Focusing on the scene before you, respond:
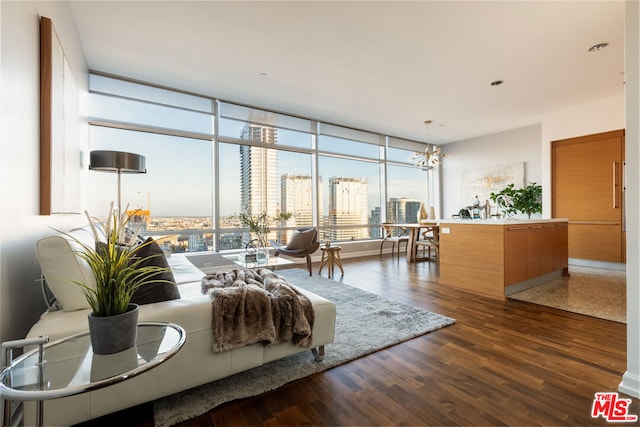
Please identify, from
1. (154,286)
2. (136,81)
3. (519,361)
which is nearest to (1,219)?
(154,286)

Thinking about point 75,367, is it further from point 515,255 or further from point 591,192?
point 591,192

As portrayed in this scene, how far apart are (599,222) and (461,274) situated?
3.32 meters

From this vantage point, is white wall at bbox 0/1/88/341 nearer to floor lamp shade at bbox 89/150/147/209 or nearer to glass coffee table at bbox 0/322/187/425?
glass coffee table at bbox 0/322/187/425

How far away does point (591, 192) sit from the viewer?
513 centimetres

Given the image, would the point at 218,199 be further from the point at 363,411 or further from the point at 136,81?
the point at 363,411

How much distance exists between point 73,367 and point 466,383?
6.28 ft

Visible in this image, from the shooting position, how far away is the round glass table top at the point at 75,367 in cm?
86

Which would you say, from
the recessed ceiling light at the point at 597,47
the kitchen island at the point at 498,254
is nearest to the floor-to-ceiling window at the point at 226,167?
the kitchen island at the point at 498,254

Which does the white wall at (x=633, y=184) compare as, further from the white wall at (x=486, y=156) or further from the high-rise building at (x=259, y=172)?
the white wall at (x=486, y=156)

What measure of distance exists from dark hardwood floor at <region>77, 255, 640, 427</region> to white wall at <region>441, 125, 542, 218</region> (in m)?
4.92

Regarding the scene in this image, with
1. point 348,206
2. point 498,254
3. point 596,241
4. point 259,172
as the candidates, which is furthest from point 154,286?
point 596,241

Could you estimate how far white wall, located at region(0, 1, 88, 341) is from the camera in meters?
1.31

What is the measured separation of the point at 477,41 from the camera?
3230mm

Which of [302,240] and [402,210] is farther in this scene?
[402,210]
